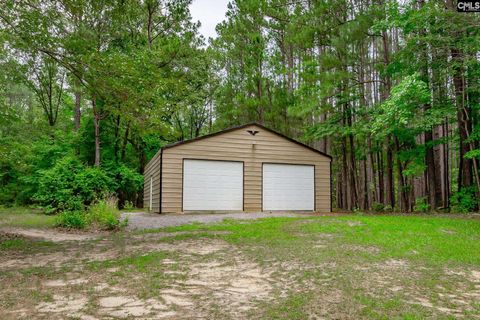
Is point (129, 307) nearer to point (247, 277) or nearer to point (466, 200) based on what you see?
point (247, 277)

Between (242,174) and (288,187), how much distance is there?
6.96ft

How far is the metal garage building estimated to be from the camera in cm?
1273

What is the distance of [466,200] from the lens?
479 inches

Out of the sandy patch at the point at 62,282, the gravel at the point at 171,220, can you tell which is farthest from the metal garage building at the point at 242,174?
the sandy patch at the point at 62,282

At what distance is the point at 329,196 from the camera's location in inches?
578

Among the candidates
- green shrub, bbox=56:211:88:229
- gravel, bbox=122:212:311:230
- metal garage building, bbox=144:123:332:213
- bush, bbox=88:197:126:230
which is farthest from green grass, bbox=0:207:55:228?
metal garage building, bbox=144:123:332:213

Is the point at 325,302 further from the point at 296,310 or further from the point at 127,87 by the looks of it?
the point at 127,87

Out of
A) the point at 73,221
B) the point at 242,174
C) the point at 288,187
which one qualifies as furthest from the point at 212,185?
the point at 73,221

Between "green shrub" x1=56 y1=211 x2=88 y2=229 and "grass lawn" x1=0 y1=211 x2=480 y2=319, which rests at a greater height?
"green shrub" x1=56 y1=211 x2=88 y2=229

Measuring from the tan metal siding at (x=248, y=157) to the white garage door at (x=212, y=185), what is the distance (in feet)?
0.71

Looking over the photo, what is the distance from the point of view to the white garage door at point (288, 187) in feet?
45.5

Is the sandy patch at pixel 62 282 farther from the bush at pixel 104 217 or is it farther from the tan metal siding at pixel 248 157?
the tan metal siding at pixel 248 157

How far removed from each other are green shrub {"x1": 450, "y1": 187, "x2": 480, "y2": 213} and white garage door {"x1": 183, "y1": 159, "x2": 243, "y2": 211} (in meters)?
8.00

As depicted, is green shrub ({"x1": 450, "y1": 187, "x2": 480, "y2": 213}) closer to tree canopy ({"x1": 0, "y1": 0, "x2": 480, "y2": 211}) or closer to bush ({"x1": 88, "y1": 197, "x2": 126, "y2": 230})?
tree canopy ({"x1": 0, "y1": 0, "x2": 480, "y2": 211})
